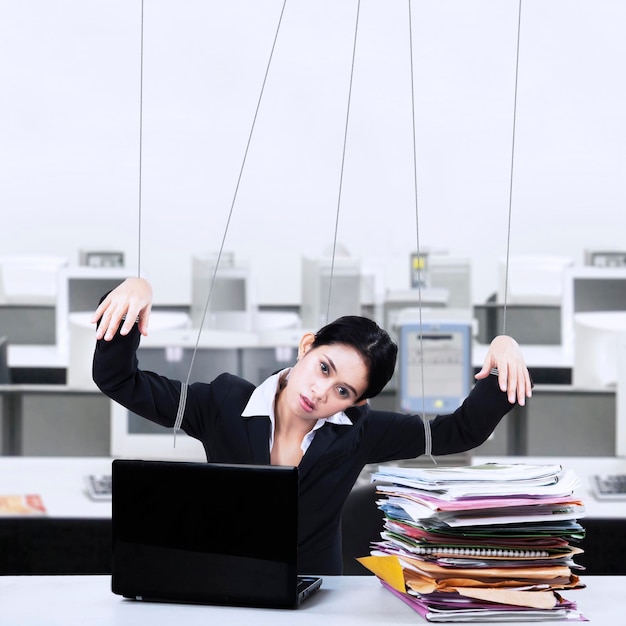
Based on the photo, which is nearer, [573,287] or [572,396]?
[572,396]

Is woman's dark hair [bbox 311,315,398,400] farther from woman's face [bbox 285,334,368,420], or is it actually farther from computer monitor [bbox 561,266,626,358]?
computer monitor [bbox 561,266,626,358]

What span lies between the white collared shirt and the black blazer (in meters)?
0.01

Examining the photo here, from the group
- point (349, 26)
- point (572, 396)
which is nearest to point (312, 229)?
point (349, 26)

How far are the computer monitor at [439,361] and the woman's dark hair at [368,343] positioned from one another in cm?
195

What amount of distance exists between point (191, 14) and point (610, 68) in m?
3.86

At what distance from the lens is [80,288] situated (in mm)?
5895

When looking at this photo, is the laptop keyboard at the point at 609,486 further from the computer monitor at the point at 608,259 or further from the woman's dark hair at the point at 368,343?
the computer monitor at the point at 608,259

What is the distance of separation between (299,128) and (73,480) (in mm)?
6524

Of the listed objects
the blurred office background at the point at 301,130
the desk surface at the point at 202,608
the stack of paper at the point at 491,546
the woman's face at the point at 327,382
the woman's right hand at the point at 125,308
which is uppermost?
the blurred office background at the point at 301,130

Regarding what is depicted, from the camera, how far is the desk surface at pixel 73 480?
3336 mm

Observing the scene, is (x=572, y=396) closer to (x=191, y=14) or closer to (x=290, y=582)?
(x=290, y=582)

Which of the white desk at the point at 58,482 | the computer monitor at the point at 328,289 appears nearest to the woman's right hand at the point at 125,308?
the white desk at the point at 58,482

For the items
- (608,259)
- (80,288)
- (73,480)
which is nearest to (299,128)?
(608,259)

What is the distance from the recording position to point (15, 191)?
9805 millimetres
